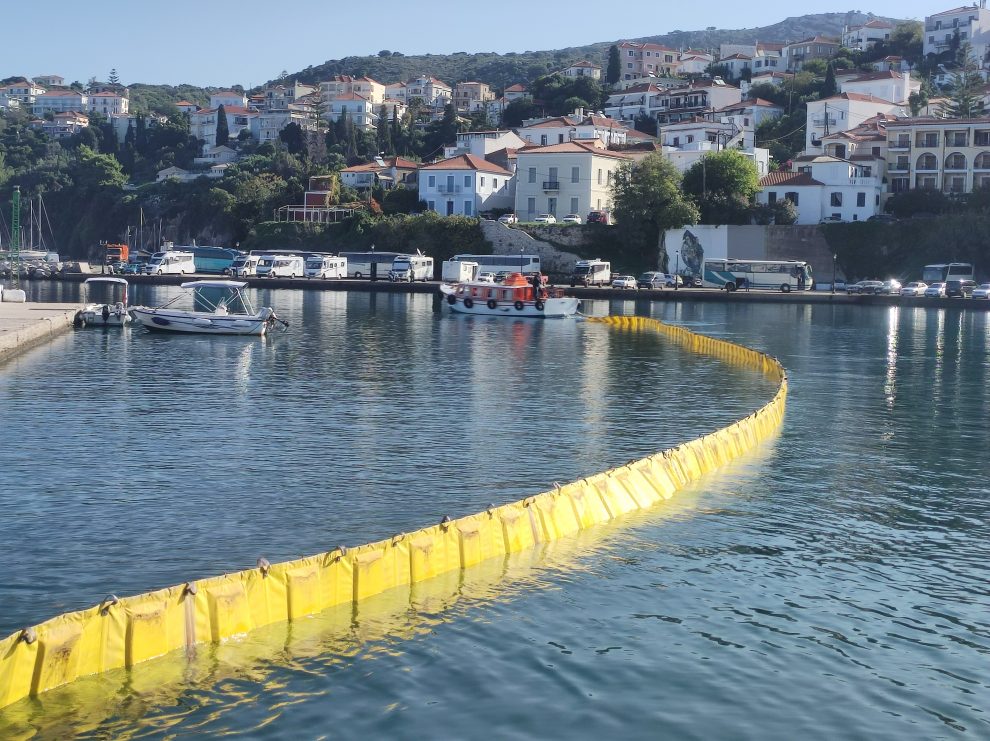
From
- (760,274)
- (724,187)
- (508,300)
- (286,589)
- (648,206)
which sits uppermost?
(724,187)

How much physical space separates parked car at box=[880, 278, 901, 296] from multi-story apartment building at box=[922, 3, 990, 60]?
106621 mm

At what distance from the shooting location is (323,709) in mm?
14180

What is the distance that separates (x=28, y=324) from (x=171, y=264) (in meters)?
68.0

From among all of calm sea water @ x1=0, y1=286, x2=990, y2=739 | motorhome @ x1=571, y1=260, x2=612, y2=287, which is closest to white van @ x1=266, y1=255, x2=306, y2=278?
motorhome @ x1=571, y1=260, x2=612, y2=287

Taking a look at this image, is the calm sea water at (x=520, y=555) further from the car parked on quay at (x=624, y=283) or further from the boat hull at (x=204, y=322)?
the car parked on quay at (x=624, y=283)

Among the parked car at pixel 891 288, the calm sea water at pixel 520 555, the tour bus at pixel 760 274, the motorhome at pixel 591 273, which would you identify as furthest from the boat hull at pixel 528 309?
the parked car at pixel 891 288

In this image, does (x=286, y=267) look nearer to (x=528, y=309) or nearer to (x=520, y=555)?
(x=528, y=309)

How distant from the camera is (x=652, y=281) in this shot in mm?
106625

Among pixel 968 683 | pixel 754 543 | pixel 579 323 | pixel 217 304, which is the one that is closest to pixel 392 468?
pixel 754 543

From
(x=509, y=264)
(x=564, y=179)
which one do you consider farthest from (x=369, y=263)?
(x=564, y=179)

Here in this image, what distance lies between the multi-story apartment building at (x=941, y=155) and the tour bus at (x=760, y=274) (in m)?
19.1

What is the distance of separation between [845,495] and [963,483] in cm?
363

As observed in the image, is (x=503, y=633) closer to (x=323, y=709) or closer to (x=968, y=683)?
(x=323, y=709)

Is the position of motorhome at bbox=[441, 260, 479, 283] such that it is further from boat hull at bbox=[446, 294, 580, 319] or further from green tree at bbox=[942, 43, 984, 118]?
green tree at bbox=[942, 43, 984, 118]
